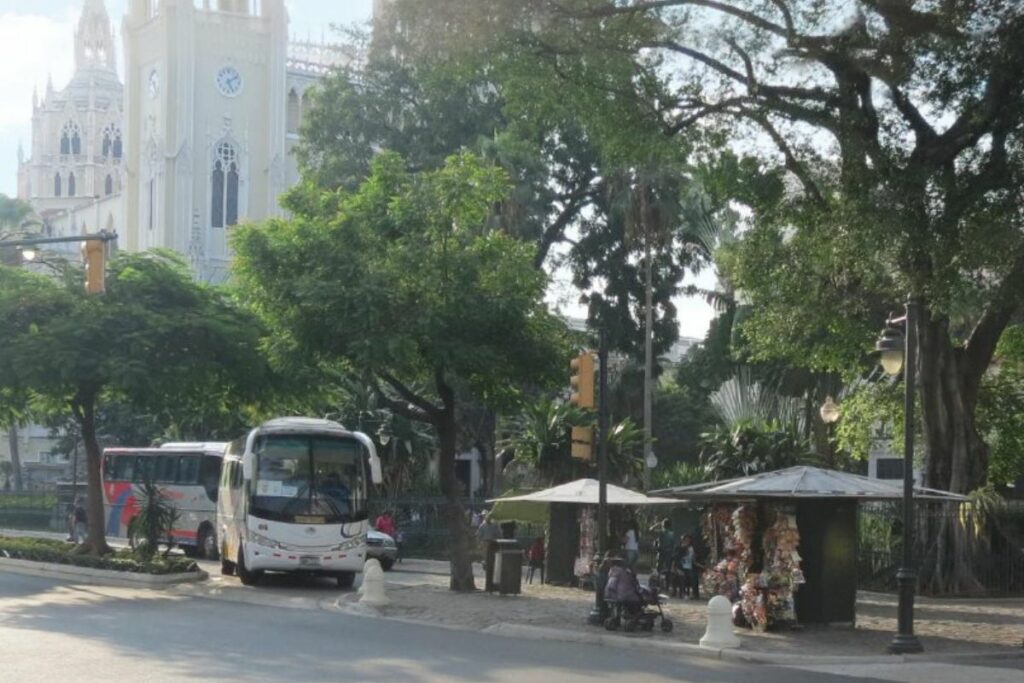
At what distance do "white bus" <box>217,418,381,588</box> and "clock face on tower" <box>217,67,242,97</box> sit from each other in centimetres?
6578

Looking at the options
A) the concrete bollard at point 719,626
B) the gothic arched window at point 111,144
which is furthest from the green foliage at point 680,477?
the gothic arched window at point 111,144

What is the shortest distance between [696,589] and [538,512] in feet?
21.8

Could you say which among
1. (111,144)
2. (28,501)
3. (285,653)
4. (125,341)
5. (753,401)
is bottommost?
(28,501)

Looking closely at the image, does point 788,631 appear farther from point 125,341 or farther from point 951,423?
point 125,341

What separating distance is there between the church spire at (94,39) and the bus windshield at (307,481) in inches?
5116

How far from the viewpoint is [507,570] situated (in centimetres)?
2861

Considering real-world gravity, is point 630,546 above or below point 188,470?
below

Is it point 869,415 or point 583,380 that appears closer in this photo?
point 583,380

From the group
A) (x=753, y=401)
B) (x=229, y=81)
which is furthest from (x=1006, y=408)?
(x=229, y=81)

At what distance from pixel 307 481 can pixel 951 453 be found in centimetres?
1293

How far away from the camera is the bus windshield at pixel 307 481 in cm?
3075

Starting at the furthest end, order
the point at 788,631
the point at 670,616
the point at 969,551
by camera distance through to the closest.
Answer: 1. the point at 969,551
2. the point at 670,616
3. the point at 788,631

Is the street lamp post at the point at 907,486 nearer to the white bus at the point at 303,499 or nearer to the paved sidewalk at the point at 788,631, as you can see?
the paved sidewalk at the point at 788,631

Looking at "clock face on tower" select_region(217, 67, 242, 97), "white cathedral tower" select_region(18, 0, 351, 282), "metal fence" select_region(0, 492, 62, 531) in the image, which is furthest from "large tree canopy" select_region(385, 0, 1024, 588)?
"clock face on tower" select_region(217, 67, 242, 97)
